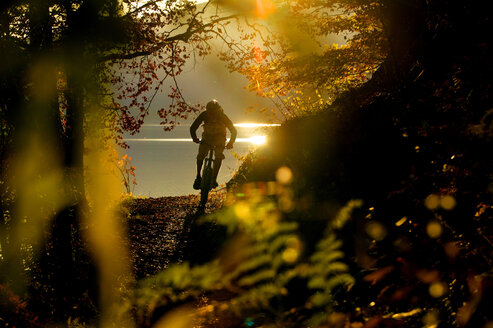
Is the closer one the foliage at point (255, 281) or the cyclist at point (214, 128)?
the foliage at point (255, 281)

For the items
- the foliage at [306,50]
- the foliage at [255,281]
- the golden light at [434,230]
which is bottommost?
the foliage at [255,281]

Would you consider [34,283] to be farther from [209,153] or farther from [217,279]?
[209,153]

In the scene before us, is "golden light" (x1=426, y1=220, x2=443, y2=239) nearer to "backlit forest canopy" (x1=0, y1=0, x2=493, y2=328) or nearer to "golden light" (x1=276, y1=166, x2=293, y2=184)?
→ "backlit forest canopy" (x1=0, y1=0, x2=493, y2=328)

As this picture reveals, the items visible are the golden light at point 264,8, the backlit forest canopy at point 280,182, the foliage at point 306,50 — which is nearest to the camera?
the backlit forest canopy at point 280,182

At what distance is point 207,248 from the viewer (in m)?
7.32

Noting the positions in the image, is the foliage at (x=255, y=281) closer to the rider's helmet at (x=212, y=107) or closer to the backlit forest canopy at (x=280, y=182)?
the backlit forest canopy at (x=280, y=182)

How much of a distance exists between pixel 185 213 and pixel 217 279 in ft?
16.7

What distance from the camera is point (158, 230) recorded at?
898cm

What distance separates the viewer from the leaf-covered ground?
22.8 ft

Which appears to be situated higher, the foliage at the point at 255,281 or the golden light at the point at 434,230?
the golden light at the point at 434,230

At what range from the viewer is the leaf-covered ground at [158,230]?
6953 millimetres

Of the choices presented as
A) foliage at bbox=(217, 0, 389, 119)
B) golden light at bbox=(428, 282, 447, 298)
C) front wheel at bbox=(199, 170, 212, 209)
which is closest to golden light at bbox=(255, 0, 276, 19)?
foliage at bbox=(217, 0, 389, 119)

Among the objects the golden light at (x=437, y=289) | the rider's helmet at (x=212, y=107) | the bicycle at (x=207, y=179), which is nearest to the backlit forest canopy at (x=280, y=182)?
the golden light at (x=437, y=289)

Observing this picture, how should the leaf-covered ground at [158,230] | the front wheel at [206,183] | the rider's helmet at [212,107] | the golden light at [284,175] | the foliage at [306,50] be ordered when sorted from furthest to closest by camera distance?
1. the front wheel at [206,183]
2. the rider's helmet at [212,107]
3. the golden light at [284,175]
4. the foliage at [306,50]
5. the leaf-covered ground at [158,230]
